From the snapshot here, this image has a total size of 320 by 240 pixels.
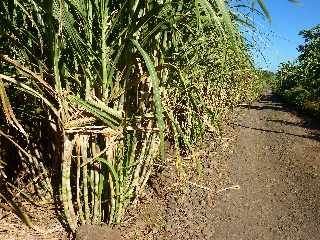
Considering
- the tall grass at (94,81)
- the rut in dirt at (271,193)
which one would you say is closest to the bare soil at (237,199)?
the rut in dirt at (271,193)

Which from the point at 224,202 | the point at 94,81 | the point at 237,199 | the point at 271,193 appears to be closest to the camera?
the point at 94,81

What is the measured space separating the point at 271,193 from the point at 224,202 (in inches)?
27.9

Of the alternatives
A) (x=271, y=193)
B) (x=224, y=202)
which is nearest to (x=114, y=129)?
(x=224, y=202)

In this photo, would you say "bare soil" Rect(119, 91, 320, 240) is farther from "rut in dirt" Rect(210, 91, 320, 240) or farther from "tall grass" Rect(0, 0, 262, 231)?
"tall grass" Rect(0, 0, 262, 231)

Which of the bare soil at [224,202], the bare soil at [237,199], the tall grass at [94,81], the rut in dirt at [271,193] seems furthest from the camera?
the rut in dirt at [271,193]

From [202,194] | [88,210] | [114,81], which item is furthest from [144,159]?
[202,194]

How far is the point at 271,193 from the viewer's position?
423 centimetres

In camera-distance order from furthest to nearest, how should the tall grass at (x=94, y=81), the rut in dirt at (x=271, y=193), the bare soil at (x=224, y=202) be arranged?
the rut in dirt at (x=271, y=193), the bare soil at (x=224, y=202), the tall grass at (x=94, y=81)

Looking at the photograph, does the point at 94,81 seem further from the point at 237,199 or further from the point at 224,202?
the point at 237,199

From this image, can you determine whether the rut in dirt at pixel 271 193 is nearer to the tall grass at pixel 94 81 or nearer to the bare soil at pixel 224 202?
the bare soil at pixel 224 202

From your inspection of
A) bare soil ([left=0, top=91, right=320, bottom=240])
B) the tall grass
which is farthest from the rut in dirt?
the tall grass

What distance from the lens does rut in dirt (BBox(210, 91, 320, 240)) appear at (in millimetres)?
3338

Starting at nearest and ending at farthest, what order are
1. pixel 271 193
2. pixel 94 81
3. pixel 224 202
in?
pixel 94 81, pixel 224 202, pixel 271 193

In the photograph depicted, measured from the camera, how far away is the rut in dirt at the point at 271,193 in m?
3.34
